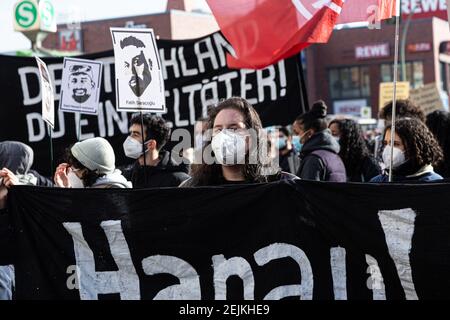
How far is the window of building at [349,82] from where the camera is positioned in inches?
2414

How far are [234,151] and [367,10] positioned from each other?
4.71 ft

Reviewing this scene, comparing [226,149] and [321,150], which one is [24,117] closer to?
[321,150]

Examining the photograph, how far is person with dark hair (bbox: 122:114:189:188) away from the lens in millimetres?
6215

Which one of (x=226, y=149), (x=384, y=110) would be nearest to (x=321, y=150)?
(x=384, y=110)

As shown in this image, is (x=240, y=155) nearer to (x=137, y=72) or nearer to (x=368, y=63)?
(x=137, y=72)

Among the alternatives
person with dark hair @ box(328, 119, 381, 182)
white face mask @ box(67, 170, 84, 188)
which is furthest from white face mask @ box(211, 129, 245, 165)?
person with dark hair @ box(328, 119, 381, 182)

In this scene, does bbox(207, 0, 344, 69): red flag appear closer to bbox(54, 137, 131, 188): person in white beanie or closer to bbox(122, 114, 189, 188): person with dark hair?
bbox(54, 137, 131, 188): person in white beanie

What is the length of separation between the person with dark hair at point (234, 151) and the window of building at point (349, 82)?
57731 millimetres

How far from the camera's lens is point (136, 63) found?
18.4 ft

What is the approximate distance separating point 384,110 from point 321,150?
3.50 feet

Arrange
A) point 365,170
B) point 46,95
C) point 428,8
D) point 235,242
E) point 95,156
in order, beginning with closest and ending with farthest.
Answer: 1. point 235,242
2. point 95,156
3. point 46,95
4. point 365,170
5. point 428,8

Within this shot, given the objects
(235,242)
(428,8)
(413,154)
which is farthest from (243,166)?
(428,8)

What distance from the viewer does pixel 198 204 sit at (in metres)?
3.93

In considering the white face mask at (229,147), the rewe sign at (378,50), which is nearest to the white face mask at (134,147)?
the white face mask at (229,147)
